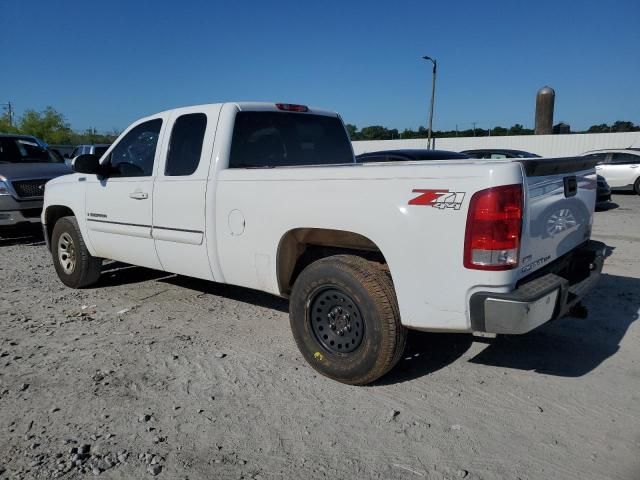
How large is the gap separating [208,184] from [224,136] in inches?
17.0

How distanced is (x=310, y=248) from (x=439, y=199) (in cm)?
135

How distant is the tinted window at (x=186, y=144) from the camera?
14.6 ft

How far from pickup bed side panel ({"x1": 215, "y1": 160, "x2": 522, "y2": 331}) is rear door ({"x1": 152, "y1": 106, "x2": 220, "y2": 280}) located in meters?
0.67

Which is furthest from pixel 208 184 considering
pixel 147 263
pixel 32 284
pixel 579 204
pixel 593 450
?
pixel 32 284

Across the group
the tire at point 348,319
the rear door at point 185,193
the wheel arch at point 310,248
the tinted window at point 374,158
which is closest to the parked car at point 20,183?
the rear door at point 185,193

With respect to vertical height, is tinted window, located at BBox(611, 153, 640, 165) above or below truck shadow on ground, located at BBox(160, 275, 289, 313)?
above

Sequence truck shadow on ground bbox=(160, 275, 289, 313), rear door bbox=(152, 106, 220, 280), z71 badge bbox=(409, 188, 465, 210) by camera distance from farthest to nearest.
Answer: truck shadow on ground bbox=(160, 275, 289, 313) → rear door bbox=(152, 106, 220, 280) → z71 badge bbox=(409, 188, 465, 210)

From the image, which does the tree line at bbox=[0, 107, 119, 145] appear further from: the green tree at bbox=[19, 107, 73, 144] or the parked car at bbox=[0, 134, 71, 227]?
the parked car at bbox=[0, 134, 71, 227]

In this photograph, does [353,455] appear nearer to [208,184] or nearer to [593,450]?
[593,450]

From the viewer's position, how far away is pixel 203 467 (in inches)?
105

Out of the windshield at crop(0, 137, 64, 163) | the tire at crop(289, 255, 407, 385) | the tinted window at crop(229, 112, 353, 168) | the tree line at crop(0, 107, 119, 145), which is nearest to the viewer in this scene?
the tire at crop(289, 255, 407, 385)

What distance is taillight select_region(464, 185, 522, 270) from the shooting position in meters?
2.74

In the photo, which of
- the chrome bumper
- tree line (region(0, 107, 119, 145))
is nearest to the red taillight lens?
the chrome bumper

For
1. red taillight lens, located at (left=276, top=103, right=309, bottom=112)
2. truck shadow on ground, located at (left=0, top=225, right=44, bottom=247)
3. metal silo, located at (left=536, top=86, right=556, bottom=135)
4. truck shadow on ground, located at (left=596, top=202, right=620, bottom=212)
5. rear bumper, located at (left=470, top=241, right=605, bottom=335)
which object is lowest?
truck shadow on ground, located at (left=0, top=225, right=44, bottom=247)
